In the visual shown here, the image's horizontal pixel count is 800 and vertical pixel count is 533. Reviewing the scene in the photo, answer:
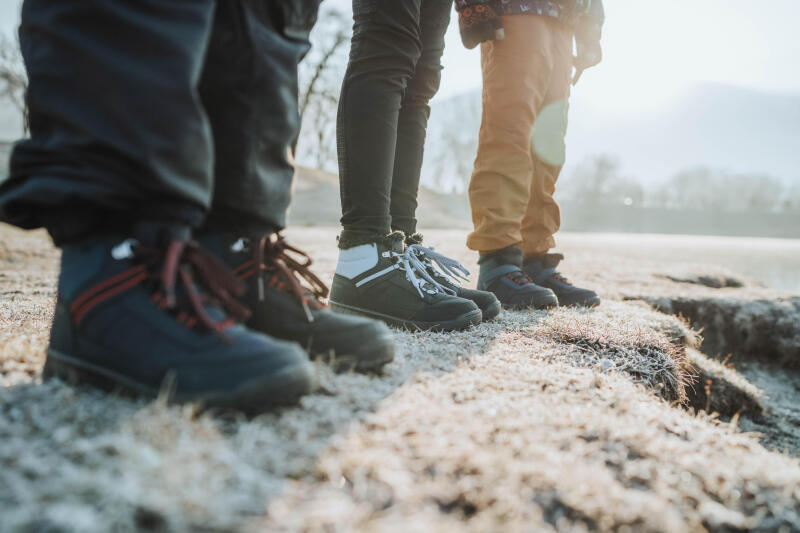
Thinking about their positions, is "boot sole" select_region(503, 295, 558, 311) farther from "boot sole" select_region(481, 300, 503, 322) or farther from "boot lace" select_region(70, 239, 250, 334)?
"boot lace" select_region(70, 239, 250, 334)

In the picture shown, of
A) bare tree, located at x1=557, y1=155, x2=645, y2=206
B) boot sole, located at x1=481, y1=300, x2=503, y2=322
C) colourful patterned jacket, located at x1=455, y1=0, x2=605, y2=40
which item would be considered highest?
bare tree, located at x1=557, y1=155, x2=645, y2=206

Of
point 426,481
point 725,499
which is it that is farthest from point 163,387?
point 725,499

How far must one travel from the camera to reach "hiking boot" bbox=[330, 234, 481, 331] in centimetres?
158

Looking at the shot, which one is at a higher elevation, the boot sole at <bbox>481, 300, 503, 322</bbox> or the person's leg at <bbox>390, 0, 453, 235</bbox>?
the person's leg at <bbox>390, 0, 453, 235</bbox>

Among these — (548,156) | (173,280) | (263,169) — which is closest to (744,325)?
(548,156)

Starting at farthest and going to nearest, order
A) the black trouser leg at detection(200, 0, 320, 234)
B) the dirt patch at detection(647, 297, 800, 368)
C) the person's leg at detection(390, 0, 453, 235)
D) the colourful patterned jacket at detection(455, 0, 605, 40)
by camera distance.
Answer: the dirt patch at detection(647, 297, 800, 368) < the colourful patterned jacket at detection(455, 0, 605, 40) < the person's leg at detection(390, 0, 453, 235) < the black trouser leg at detection(200, 0, 320, 234)

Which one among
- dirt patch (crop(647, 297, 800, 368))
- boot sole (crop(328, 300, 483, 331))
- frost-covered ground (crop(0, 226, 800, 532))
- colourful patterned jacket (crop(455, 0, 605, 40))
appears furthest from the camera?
dirt patch (crop(647, 297, 800, 368))

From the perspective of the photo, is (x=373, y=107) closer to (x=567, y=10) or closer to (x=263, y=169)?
(x=263, y=169)

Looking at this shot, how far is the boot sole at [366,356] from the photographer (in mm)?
1006

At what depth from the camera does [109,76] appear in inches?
30.4

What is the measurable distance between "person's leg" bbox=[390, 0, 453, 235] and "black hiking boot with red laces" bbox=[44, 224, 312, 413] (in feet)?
3.79

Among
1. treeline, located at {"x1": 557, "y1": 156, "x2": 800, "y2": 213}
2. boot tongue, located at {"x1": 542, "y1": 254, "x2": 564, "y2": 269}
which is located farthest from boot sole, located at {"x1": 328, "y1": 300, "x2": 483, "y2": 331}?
treeline, located at {"x1": 557, "y1": 156, "x2": 800, "y2": 213}

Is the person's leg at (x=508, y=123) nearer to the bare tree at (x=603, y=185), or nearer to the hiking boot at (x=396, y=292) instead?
the hiking boot at (x=396, y=292)

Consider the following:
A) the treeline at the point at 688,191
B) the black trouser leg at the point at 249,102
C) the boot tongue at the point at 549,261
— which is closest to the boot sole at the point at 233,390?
the black trouser leg at the point at 249,102
